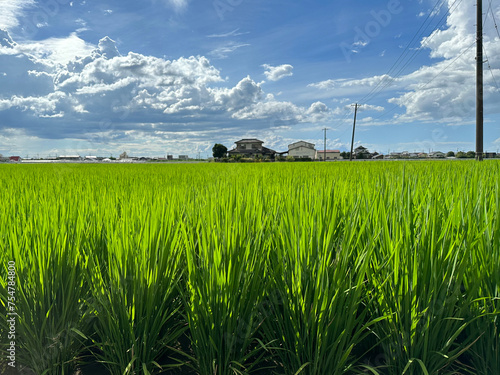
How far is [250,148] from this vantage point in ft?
207

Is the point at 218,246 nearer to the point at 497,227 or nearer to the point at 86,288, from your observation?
the point at 86,288

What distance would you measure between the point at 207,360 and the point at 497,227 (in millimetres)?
1489

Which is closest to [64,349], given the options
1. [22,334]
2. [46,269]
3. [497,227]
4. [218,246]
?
[22,334]

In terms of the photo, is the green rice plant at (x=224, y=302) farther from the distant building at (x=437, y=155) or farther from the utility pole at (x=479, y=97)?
the distant building at (x=437, y=155)

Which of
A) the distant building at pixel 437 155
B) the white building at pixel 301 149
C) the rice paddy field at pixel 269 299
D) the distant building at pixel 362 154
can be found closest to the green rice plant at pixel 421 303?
the rice paddy field at pixel 269 299

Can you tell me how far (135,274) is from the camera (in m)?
1.38

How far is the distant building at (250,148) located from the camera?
6097 centimetres

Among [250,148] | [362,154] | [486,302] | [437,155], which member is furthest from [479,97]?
[437,155]

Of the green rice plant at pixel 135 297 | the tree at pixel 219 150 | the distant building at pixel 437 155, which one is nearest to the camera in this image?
the green rice plant at pixel 135 297

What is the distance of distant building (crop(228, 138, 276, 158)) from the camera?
60969 mm

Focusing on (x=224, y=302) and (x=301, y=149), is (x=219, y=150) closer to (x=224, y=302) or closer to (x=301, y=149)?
(x=301, y=149)

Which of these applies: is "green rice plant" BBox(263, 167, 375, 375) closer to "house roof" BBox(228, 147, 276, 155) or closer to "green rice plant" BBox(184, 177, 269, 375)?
"green rice plant" BBox(184, 177, 269, 375)

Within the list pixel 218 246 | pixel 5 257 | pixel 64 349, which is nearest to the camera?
pixel 218 246

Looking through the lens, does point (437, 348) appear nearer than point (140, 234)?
Yes
